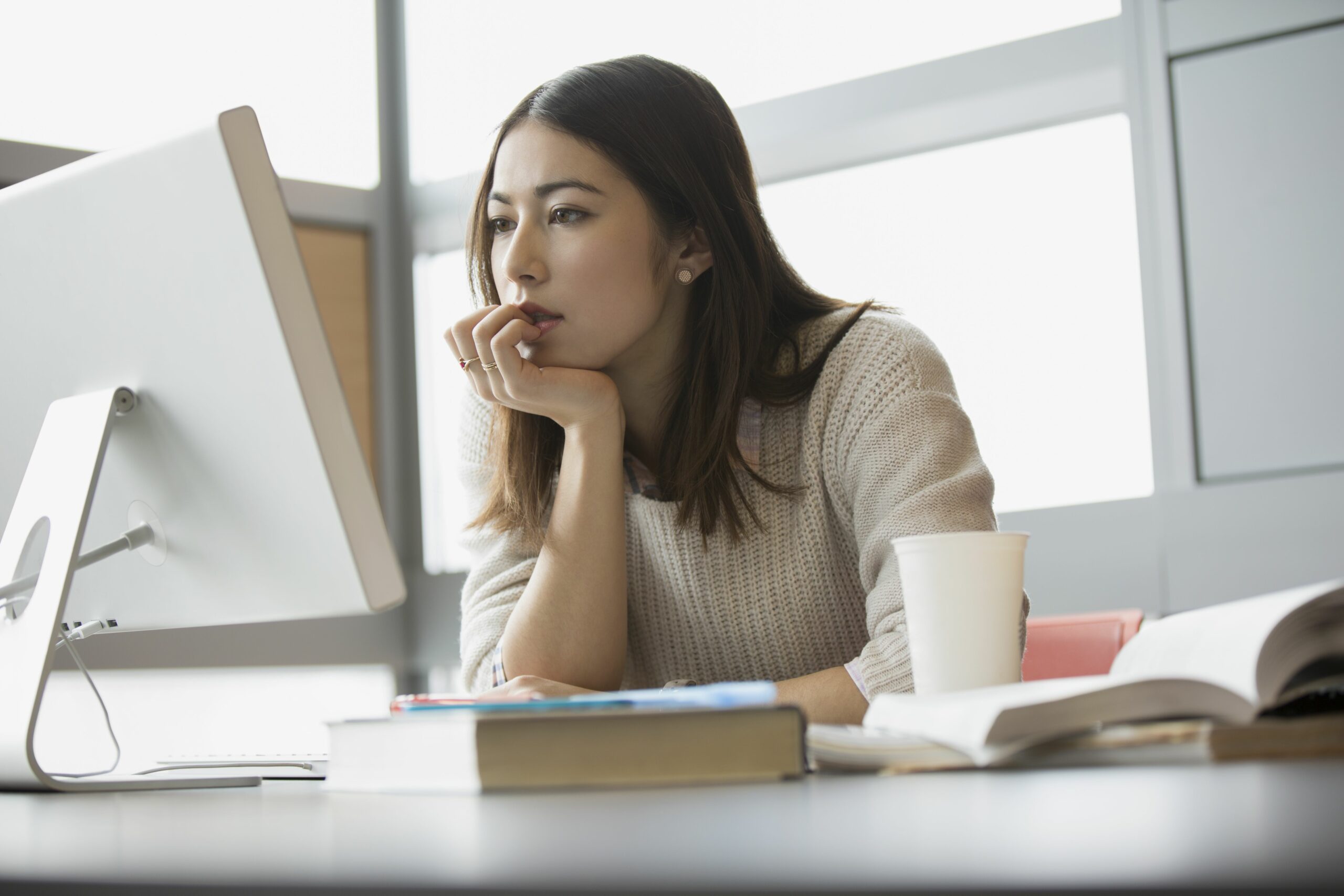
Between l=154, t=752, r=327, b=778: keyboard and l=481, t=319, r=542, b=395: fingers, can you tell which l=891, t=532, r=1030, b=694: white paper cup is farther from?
l=481, t=319, r=542, b=395: fingers

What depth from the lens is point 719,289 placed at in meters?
1.57

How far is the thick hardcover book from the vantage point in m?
0.59

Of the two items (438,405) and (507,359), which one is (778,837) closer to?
(507,359)

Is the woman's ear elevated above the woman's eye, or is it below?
below

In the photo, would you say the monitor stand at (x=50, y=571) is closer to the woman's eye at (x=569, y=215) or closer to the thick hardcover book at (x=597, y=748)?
the thick hardcover book at (x=597, y=748)

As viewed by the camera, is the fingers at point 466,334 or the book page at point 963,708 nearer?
the book page at point 963,708

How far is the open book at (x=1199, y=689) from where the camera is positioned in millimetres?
567

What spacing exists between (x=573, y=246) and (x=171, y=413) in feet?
2.48

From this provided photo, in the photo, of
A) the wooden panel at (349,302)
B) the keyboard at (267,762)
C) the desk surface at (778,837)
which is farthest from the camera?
the wooden panel at (349,302)

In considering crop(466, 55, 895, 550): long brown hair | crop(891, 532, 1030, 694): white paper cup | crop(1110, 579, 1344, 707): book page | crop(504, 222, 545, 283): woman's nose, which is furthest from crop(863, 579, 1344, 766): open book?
crop(504, 222, 545, 283): woman's nose

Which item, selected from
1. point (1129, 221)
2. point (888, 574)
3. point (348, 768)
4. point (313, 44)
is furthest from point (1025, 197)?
point (348, 768)

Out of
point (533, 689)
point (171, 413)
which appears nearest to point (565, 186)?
point (533, 689)

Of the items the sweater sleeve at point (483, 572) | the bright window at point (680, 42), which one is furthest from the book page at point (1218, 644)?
the bright window at point (680, 42)

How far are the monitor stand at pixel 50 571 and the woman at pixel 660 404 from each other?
0.61 metres
